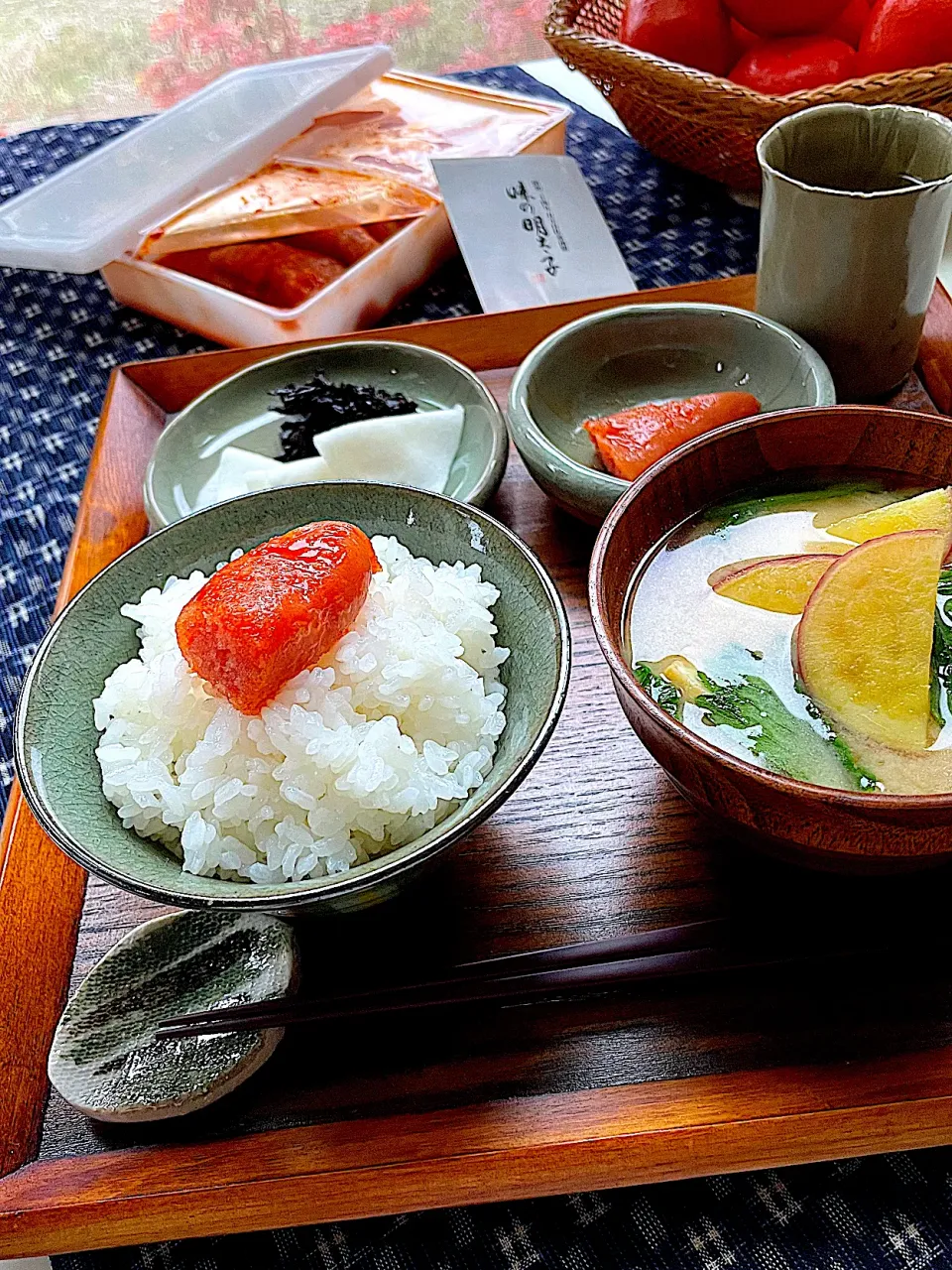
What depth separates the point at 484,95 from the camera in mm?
2271

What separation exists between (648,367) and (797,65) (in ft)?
2.31

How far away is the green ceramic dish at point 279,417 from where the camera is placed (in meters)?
1.48

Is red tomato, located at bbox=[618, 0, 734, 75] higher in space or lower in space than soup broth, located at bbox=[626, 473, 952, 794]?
higher

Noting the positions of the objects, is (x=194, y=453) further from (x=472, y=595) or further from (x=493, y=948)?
(x=493, y=948)

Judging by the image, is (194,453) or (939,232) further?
(194,453)

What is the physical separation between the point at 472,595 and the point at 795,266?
0.74 m

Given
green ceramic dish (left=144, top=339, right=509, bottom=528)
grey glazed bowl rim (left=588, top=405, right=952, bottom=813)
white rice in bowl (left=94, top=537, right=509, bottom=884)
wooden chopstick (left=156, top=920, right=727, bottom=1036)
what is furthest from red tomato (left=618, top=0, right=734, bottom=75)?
wooden chopstick (left=156, top=920, right=727, bottom=1036)

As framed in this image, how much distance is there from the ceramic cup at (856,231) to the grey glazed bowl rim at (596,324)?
0.05m

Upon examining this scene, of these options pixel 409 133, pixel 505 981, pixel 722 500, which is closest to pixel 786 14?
pixel 409 133

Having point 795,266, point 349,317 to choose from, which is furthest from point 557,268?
point 795,266

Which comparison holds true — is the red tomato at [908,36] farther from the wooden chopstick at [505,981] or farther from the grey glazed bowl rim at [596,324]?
the wooden chopstick at [505,981]

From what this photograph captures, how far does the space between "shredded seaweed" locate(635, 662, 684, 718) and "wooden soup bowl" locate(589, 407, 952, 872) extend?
1.5 inches

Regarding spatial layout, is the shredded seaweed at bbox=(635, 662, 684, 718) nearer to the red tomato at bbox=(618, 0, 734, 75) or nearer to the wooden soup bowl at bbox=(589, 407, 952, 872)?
the wooden soup bowl at bbox=(589, 407, 952, 872)

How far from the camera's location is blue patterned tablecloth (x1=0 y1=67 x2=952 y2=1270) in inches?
36.2
